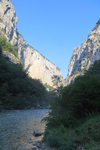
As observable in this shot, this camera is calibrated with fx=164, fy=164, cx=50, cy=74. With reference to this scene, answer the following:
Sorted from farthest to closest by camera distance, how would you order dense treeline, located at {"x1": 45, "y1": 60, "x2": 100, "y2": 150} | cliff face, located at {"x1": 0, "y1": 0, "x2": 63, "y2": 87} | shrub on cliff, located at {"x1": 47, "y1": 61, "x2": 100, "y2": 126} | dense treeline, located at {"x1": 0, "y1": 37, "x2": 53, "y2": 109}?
cliff face, located at {"x1": 0, "y1": 0, "x2": 63, "y2": 87}, dense treeline, located at {"x1": 0, "y1": 37, "x2": 53, "y2": 109}, shrub on cliff, located at {"x1": 47, "y1": 61, "x2": 100, "y2": 126}, dense treeline, located at {"x1": 45, "y1": 60, "x2": 100, "y2": 150}

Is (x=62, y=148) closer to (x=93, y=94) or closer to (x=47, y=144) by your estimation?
(x=47, y=144)

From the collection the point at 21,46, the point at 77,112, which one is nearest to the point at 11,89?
the point at 77,112

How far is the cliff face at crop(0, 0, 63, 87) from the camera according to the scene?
81.7m

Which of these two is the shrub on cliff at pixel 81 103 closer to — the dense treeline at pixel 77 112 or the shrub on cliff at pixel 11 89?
the dense treeline at pixel 77 112

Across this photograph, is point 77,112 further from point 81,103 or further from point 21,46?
point 21,46

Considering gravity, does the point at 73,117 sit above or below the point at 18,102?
below

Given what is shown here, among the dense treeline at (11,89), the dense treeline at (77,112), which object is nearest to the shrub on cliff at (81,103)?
the dense treeline at (77,112)

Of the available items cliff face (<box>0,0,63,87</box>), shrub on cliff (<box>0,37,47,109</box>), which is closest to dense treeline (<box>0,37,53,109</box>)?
shrub on cliff (<box>0,37,47,109</box>)

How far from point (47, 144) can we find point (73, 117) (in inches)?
117

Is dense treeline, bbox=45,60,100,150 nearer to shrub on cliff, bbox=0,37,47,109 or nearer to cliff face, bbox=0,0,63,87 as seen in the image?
shrub on cliff, bbox=0,37,47,109

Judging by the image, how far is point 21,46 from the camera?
355ft

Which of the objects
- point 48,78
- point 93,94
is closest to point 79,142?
point 93,94

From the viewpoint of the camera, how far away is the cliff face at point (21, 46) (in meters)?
81.7

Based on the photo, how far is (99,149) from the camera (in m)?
5.89
